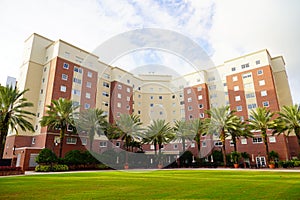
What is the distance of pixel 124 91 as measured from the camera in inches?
2170

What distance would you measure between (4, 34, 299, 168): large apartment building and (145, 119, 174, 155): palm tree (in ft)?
4.80

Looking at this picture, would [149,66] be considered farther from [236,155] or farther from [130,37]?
[236,155]

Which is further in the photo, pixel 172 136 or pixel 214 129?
pixel 172 136

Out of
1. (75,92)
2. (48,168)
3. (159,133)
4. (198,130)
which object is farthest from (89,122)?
(198,130)

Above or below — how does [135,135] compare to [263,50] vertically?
below

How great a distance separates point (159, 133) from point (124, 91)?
20173 mm

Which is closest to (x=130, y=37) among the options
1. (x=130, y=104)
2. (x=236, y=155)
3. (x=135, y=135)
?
(x=135, y=135)

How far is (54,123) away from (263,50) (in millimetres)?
48155

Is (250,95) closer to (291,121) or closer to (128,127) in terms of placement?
(291,121)

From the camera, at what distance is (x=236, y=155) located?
36.7 meters

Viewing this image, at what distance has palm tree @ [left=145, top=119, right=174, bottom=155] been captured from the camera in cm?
3794

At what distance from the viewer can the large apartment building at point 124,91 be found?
38.5 metres

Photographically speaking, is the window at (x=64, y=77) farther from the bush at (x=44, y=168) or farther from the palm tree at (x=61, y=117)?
the bush at (x=44, y=168)

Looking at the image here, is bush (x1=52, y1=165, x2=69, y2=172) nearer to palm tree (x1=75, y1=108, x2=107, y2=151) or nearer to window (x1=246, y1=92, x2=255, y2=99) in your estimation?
palm tree (x1=75, y1=108, x2=107, y2=151)
